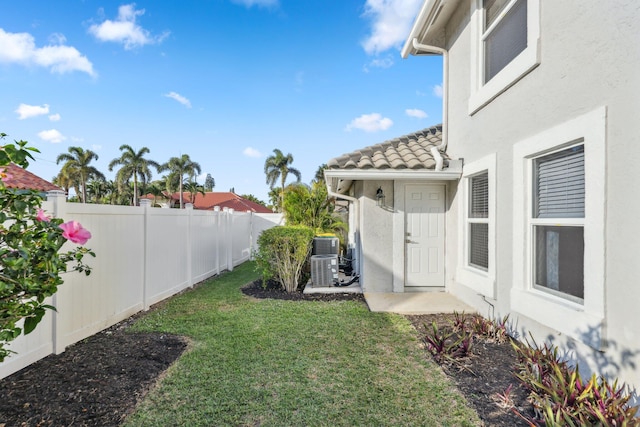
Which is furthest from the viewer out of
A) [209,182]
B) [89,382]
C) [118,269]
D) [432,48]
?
[209,182]

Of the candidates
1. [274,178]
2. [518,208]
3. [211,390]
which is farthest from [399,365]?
[274,178]

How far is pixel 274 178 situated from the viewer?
4284 cm

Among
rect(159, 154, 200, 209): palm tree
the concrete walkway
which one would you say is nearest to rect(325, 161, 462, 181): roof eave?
the concrete walkway

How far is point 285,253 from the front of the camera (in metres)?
8.05

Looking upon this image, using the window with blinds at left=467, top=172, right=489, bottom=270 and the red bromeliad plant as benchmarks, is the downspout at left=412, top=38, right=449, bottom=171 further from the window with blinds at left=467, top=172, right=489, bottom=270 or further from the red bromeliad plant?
the red bromeliad plant

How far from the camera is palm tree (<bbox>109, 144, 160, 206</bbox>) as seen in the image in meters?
42.5

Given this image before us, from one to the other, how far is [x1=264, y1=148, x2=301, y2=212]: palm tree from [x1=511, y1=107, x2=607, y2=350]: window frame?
39038 millimetres

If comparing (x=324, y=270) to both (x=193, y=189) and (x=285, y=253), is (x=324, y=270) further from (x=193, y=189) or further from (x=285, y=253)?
(x=193, y=189)

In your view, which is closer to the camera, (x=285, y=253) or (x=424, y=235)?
(x=424, y=235)

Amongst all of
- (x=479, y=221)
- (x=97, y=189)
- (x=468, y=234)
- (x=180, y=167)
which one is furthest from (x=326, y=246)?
(x=97, y=189)

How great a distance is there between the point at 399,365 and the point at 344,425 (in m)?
1.41

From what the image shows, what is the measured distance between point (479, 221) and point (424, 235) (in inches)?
64.6

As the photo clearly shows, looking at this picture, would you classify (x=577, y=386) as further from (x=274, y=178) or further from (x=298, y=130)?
Result: (x=274, y=178)

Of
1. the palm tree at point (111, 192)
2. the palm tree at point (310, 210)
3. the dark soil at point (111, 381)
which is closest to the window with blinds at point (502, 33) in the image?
the dark soil at point (111, 381)
